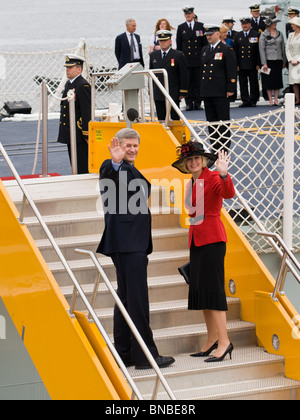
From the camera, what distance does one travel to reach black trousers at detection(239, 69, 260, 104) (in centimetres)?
1415

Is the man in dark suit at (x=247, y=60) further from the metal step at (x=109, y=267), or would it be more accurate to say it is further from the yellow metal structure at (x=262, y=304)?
the yellow metal structure at (x=262, y=304)

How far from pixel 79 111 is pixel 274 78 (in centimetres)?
689

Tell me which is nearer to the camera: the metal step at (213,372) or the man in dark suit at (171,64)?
the metal step at (213,372)

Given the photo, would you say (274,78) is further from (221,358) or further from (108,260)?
(221,358)

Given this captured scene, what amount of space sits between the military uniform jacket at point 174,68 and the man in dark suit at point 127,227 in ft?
17.4

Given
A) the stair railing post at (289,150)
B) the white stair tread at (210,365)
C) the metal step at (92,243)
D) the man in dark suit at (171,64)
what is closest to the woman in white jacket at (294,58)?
the man in dark suit at (171,64)

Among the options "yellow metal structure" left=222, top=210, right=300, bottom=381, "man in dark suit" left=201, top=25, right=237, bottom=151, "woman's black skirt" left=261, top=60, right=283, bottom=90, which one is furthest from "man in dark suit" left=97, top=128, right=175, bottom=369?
"woman's black skirt" left=261, top=60, right=283, bottom=90

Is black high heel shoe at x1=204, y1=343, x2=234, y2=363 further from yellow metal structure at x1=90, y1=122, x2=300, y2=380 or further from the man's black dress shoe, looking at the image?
yellow metal structure at x1=90, y1=122, x2=300, y2=380

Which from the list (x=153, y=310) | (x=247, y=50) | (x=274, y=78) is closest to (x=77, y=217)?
(x=153, y=310)

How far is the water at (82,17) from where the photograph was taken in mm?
96812

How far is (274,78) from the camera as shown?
13992 mm

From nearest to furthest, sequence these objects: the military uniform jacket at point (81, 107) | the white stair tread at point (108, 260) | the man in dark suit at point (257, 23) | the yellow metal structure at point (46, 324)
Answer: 1. the yellow metal structure at point (46, 324)
2. the white stair tread at point (108, 260)
3. the military uniform jacket at point (81, 107)
4. the man in dark suit at point (257, 23)

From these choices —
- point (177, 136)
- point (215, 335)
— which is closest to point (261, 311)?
point (215, 335)

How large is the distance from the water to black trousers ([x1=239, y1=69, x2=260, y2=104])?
70.3 m
